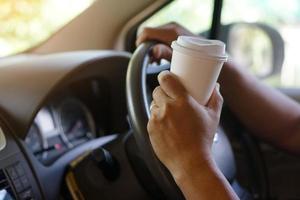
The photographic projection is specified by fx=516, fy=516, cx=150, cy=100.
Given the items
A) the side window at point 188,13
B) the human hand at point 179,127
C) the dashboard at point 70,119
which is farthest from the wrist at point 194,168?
the side window at point 188,13

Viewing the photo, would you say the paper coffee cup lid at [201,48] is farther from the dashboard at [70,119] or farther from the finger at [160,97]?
the dashboard at [70,119]

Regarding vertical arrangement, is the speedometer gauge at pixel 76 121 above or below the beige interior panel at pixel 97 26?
below

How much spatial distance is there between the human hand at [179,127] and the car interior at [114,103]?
0.09m

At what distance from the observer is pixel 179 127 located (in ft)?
2.72

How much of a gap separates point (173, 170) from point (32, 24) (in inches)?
35.9

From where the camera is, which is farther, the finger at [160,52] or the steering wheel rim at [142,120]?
the finger at [160,52]

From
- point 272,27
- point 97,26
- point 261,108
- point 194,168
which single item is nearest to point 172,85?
point 194,168

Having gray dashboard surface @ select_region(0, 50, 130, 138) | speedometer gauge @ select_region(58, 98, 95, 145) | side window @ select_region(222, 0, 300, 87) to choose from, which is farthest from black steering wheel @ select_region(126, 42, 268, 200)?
side window @ select_region(222, 0, 300, 87)

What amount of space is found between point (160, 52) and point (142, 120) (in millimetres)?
229

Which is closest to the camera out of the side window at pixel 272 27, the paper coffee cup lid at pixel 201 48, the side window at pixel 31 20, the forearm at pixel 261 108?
the paper coffee cup lid at pixel 201 48

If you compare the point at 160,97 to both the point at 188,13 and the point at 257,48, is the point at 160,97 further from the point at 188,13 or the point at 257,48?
the point at 257,48

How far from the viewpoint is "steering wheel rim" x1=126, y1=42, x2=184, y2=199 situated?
92cm

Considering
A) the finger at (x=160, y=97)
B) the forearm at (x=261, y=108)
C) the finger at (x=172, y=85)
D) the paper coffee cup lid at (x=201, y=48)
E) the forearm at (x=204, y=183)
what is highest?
the paper coffee cup lid at (x=201, y=48)

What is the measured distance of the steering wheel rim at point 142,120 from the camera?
0.92 meters
